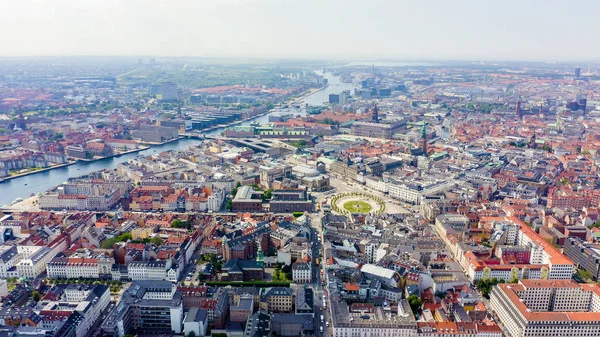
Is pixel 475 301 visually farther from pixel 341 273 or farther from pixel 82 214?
pixel 82 214

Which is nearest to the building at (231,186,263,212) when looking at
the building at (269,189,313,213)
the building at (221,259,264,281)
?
the building at (269,189,313,213)

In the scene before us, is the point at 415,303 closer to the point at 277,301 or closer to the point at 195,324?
the point at 277,301

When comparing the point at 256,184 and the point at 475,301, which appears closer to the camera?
the point at 475,301

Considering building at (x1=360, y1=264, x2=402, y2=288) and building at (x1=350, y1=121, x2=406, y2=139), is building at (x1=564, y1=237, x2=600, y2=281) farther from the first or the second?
building at (x1=350, y1=121, x2=406, y2=139)

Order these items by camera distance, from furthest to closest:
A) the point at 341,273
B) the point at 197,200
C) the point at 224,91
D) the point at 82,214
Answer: the point at 224,91 → the point at 197,200 → the point at 82,214 → the point at 341,273

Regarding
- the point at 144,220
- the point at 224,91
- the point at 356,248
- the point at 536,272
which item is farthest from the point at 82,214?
the point at 224,91

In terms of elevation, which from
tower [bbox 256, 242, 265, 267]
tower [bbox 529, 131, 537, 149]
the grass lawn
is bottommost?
the grass lawn

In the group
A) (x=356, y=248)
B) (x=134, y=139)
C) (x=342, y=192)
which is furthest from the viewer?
(x=134, y=139)
